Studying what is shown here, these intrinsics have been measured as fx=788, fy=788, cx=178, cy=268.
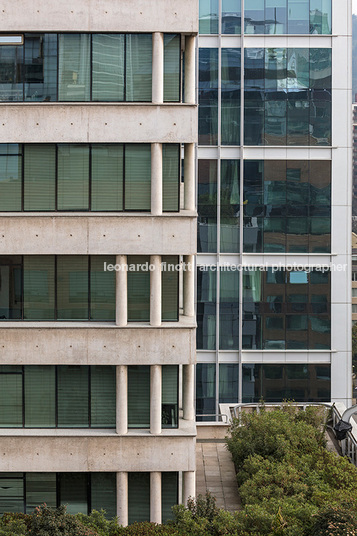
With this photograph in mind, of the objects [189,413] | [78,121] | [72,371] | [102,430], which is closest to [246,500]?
[189,413]

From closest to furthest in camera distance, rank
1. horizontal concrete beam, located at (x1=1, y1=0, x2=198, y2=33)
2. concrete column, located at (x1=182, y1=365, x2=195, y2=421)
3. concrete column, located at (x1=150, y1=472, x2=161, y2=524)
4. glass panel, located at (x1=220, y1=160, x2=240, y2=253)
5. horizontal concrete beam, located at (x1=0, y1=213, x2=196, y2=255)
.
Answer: horizontal concrete beam, located at (x1=1, y1=0, x2=198, y2=33), horizontal concrete beam, located at (x1=0, y1=213, x2=196, y2=255), concrete column, located at (x1=150, y1=472, x2=161, y2=524), concrete column, located at (x1=182, y1=365, x2=195, y2=421), glass panel, located at (x1=220, y1=160, x2=240, y2=253)

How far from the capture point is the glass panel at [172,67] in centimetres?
2422

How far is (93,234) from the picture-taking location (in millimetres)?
24125

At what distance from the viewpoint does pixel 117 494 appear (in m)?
24.7

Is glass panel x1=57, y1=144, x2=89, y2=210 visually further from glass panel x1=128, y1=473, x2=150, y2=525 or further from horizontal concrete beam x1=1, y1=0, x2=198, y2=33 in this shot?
glass panel x1=128, y1=473, x2=150, y2=525

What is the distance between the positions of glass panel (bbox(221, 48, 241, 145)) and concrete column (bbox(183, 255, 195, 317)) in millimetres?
21372

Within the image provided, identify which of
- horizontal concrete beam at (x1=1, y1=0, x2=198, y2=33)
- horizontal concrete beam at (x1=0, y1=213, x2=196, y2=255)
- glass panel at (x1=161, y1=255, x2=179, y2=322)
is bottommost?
glass panel at (x1=161, y1=255, x2=179, y2=322)

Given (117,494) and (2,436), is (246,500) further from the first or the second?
(2,436)

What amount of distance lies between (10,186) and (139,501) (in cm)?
1072

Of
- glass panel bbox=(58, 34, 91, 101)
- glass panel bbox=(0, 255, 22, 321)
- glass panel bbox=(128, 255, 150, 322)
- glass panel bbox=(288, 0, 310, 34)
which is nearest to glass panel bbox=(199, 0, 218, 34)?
glass panel bbox=(288, 0, 310, 34)

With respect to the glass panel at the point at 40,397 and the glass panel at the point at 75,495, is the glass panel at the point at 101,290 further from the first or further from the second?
the glass panel at the point at 75,495

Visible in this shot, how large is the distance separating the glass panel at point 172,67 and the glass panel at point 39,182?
4120mm

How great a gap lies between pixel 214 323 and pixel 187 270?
21.6 m

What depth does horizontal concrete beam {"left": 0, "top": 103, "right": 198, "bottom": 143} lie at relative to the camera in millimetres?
23984
